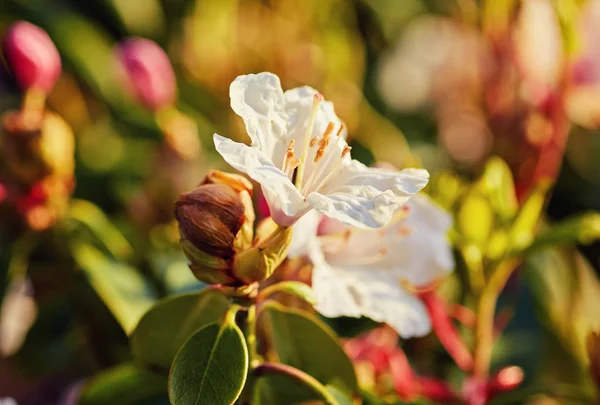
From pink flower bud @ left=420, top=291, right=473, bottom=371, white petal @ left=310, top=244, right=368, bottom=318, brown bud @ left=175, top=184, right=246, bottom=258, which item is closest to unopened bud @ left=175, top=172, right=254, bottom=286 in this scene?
brown bud @ left=175, top=184, right=246, bottom=258

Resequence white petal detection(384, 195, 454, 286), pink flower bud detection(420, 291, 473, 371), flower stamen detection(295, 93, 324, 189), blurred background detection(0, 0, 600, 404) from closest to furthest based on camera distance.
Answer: flower stamen detection(295, 93, 324, 189), white petal detection(384, 195, 454, 286), pink flower bud detection(420, 291, 473, 371), blurred background detection(0, 0, 600, 404)

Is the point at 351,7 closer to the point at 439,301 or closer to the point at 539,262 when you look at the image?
the point at 539,262

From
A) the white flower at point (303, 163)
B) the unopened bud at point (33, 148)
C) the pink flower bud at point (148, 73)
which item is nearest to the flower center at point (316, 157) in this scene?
the white flower at point (303, 163)

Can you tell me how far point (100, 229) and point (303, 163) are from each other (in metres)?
0.45

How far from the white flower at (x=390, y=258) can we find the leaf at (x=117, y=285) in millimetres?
265

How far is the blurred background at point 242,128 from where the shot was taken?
1033mm

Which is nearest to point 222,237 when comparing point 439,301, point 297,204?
point 297,204

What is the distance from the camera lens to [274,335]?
0.72 meters

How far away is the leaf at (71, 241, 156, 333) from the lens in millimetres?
906

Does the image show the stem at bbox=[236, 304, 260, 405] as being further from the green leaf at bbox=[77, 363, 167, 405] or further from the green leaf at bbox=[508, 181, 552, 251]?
the green leaf at bbox=[508, 181, 552, 251]

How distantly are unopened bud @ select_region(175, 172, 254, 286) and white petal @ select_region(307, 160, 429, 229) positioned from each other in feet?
0.24

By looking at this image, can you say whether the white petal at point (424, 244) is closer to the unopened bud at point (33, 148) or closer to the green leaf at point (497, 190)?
the green leaf at point (497, 190)

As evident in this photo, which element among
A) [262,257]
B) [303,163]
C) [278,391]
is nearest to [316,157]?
→ [303,163]

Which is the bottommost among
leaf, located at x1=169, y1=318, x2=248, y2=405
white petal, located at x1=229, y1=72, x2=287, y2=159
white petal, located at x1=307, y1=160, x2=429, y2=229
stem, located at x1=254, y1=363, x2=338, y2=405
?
stem, located at x1=254, y1=363, x2=338, y2=405
